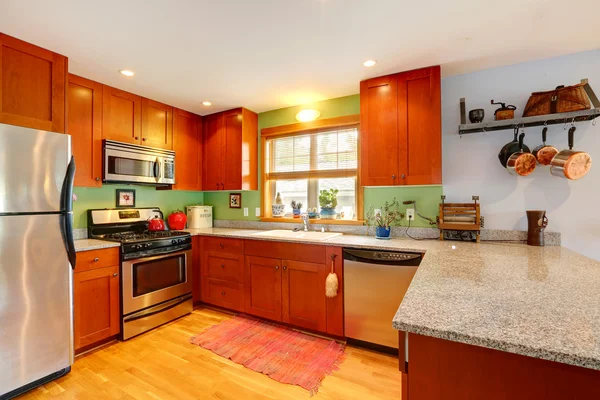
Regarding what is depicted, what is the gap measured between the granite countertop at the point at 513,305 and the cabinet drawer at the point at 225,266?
1.94 meters

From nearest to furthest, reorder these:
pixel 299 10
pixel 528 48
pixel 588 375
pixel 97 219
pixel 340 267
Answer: pixel 588 375 → pixel 299 10 → pixel 528 48 → pixel 340 267 → pixel 97 219

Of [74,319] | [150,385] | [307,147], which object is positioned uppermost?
[307,147]

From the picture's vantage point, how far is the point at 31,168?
71.1 inches

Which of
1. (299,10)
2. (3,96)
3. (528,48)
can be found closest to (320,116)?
(299,10)

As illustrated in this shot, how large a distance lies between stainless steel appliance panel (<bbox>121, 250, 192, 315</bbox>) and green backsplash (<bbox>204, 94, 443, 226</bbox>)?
93cm

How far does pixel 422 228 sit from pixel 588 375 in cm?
192

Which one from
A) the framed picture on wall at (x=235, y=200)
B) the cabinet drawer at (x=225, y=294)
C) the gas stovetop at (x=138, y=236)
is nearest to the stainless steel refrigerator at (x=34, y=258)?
the gas stovetop at (x=138, y=236)

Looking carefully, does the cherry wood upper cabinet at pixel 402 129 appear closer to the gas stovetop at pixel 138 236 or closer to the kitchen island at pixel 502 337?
the kitchen island at pixel 502 337

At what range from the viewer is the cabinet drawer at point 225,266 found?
294cm

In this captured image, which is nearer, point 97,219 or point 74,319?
point 74,319

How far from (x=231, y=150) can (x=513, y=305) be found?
10.1ft

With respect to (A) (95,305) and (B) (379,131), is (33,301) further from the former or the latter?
(B) (379,131)

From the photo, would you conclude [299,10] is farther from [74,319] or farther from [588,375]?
[74,319]

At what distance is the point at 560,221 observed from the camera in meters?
2.14
